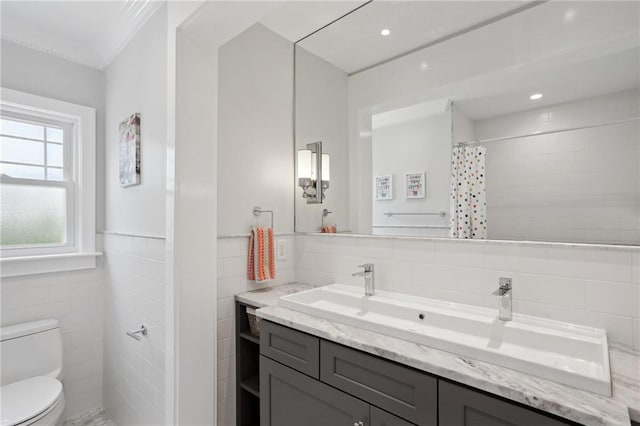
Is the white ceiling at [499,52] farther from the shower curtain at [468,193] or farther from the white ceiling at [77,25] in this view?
the white ceiling at [77,25]

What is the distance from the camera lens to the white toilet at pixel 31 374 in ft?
5.21

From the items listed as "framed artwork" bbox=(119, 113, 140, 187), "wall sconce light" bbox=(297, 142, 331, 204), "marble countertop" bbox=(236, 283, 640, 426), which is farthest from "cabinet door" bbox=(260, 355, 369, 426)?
"framed artwork" bbox=(119, 113, 140, 187)

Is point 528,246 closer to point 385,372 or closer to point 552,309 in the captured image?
point 552,309

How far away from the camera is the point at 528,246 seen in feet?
4.10

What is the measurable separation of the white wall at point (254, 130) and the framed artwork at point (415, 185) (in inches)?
31.8

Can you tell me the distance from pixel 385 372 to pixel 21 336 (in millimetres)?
2179

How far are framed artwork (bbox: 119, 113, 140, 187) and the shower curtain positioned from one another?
1.73m

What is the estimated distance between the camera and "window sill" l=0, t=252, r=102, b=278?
194 centimetres

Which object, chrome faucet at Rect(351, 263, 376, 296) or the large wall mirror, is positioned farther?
chrome faucet at Rect(351, 263, 376, 296)

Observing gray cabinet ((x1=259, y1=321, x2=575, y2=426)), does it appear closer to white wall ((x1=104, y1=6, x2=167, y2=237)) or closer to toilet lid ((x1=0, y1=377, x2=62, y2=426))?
white wall ((x1=104, y1=6, x2=167, y2=237))

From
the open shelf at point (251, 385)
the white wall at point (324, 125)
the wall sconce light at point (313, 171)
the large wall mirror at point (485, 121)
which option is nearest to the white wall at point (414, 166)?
the large wall mirror at point (485, 121)

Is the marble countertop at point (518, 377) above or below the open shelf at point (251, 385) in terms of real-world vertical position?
above

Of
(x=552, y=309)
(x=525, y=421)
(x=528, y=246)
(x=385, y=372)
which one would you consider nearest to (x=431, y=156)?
(x=528, y=246)

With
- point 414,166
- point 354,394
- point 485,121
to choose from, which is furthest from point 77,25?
point 354,394
